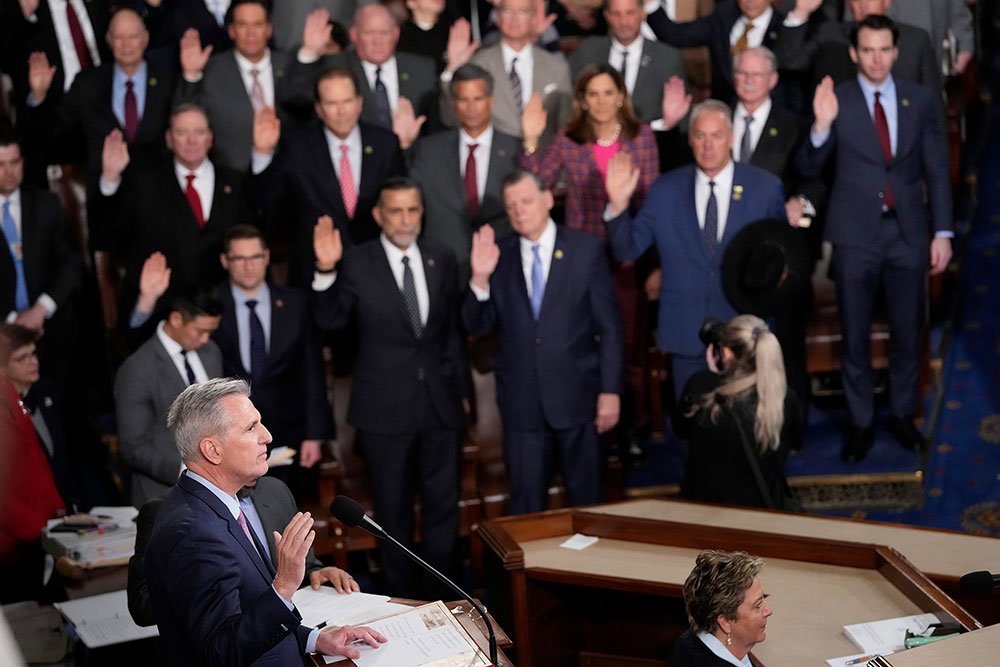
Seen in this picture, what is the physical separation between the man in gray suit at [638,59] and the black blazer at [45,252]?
2.31 metres

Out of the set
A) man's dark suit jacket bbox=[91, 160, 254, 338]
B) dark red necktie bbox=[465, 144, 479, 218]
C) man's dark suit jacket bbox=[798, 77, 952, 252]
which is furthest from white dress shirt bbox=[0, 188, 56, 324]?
man's dark suit jacket bbox=[798, 77, 952, 252]

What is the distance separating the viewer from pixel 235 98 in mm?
5441

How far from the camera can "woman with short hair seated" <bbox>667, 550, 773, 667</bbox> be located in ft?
9.05

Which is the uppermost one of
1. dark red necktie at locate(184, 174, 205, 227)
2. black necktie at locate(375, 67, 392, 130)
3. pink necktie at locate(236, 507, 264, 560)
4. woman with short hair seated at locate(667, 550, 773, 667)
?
black necktie at locate(375, 67, 392, 130)

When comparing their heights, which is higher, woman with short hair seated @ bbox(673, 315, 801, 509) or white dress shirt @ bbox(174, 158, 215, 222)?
white dress shirt @ bbox(174, 158, 215, 222)

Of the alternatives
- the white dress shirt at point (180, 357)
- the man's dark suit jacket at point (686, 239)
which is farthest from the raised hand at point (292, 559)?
the man's dark suit jacket at point (686, 239)

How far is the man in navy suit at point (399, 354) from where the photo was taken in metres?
4.58

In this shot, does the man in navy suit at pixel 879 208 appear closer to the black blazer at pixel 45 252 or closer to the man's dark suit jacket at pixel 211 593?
the black blazer at pixel 45 252

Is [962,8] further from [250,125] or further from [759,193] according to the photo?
[250,125]

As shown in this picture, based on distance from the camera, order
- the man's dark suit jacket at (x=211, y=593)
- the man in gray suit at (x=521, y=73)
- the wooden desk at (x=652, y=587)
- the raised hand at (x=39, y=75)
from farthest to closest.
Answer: the raised hand at (x=39, y=75), the man in gray suit at (x=521, y=73), the wooden desk at (x=652, y=587), the man's dark suit jacket at (x=211, y=593)

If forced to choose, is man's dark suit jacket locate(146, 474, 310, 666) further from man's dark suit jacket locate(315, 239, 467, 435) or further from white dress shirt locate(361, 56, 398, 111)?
white dress shirt locate(361, 56, 398, 111)

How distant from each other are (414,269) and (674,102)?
147 cm

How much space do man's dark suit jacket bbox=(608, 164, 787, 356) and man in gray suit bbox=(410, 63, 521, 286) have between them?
1.84ft

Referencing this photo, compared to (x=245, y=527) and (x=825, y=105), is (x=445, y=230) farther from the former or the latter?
(x=245, y=527)
